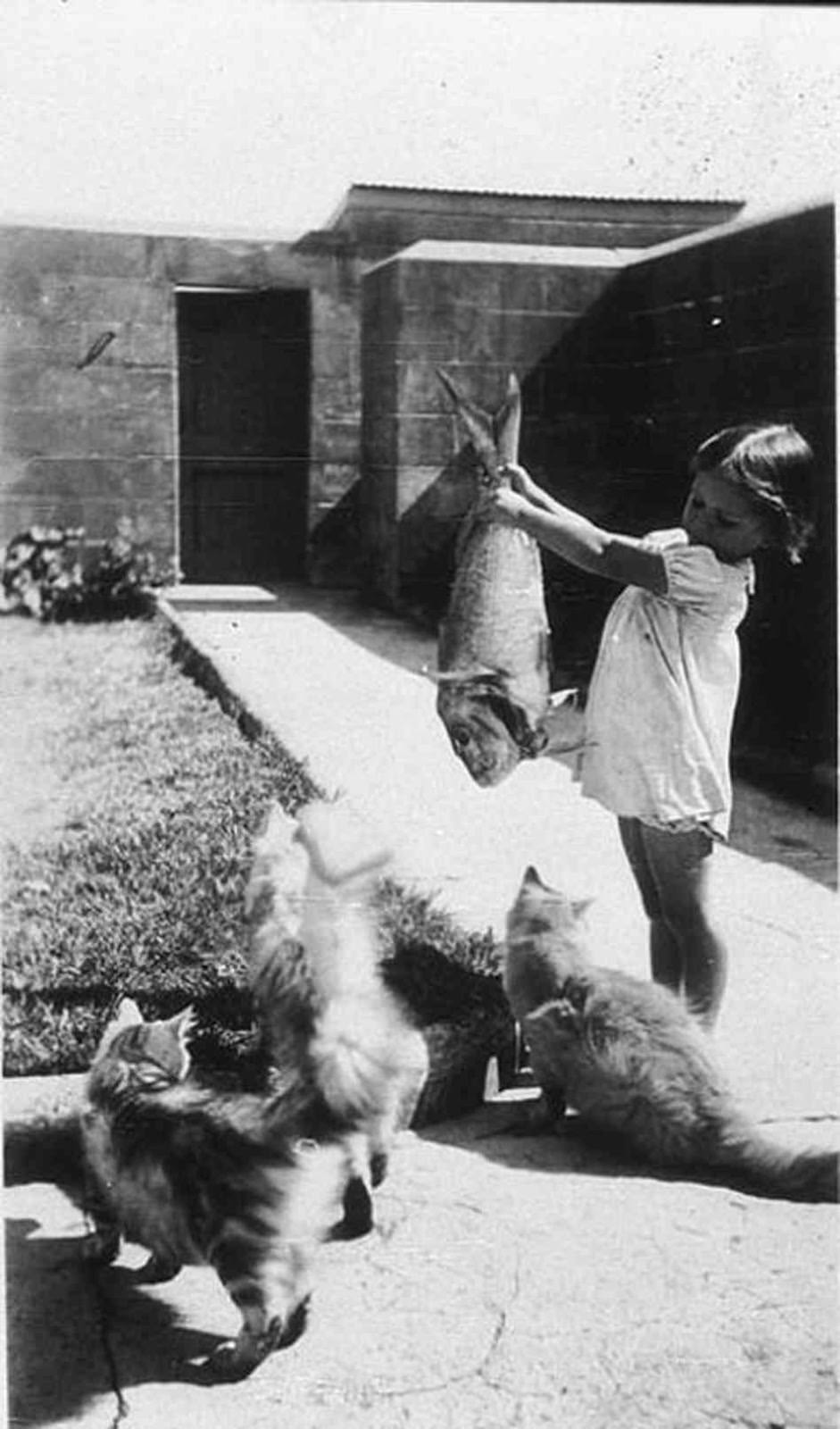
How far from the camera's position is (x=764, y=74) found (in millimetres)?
2848

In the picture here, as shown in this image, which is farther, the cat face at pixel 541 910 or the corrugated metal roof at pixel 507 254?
the cat face at pixel 541 910

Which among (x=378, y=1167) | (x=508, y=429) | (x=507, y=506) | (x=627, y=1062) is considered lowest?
(x=378, y=1167)

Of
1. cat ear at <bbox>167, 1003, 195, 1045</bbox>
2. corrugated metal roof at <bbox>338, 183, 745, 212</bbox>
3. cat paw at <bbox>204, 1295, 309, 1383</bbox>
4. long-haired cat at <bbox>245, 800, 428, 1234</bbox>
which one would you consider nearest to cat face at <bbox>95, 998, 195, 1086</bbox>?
cat ear at <bbox>167, 1003, 195, 1045</bbox>

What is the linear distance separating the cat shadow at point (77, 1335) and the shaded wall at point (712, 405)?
4.11 feet

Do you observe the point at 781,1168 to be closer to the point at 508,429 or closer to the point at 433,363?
the point at 508,429

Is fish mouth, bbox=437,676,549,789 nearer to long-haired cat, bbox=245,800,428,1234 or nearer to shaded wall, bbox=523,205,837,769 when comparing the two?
shaded wall, bbox=523,205,837,769

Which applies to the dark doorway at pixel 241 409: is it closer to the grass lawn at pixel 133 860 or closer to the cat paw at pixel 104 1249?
the grass lawn at pixel 133 860

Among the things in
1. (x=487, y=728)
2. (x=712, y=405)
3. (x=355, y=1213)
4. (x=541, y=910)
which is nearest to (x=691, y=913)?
(x=541, y=910)

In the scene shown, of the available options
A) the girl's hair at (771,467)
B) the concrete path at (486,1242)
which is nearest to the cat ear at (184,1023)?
the concrete path at (486,1242)

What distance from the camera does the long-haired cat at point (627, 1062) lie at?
9.45 feet

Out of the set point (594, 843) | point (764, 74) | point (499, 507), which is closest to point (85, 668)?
point (499, 507)

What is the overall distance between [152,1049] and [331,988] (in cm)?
31

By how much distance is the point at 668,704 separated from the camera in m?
2.92

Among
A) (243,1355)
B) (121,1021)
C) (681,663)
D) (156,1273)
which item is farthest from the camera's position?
(681,663)
